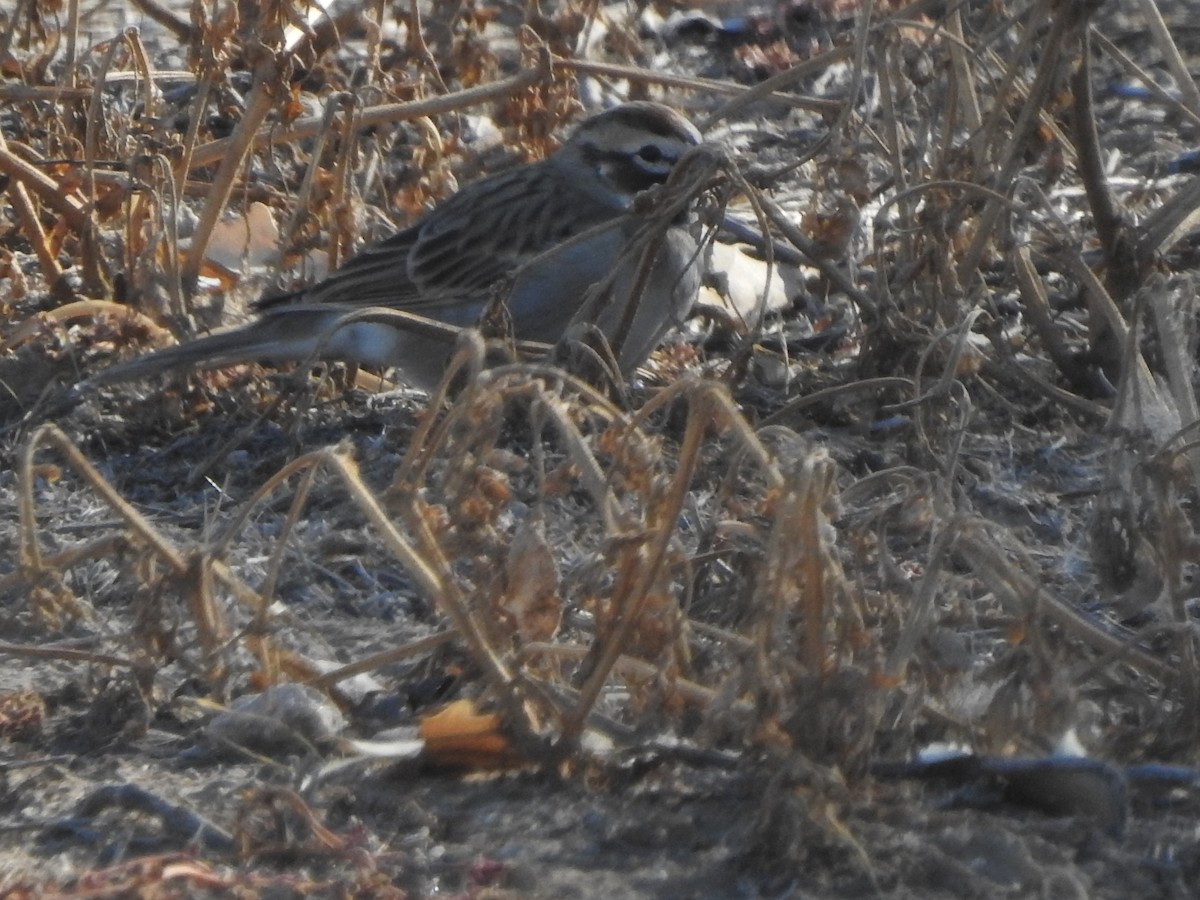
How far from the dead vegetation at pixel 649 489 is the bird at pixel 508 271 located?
4.7 inches

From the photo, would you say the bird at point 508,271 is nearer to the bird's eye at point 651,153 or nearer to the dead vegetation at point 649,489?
the bird's eye at point 651,153

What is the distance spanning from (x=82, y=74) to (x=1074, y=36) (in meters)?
3.03

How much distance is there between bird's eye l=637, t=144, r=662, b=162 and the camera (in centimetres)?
607

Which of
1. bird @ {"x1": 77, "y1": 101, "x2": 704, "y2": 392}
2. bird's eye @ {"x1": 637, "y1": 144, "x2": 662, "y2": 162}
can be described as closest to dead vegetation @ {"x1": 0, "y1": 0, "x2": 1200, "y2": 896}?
bird @ {"x1": 77, "y1": 101, "x2": 704, "y2": 392}

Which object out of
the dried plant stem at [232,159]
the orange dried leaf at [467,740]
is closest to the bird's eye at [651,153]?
the dried plant stem at [232,159]

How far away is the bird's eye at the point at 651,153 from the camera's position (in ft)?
19.9

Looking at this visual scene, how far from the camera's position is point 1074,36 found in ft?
14.9

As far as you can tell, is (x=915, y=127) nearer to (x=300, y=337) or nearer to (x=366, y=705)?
(x=300, y=337)

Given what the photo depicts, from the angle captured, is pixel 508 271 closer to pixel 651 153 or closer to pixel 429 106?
pixel 429 106

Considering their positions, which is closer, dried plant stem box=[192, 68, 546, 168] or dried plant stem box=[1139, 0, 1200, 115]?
dried plant stem box=[1139, 0, 1200, 115]

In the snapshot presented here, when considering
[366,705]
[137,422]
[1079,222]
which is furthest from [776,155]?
[366,705]

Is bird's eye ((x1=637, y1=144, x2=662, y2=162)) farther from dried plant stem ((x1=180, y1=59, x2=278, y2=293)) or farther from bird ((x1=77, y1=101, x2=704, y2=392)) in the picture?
dried plant stem ((x1=180, y1=59, x2=278, y2=293))

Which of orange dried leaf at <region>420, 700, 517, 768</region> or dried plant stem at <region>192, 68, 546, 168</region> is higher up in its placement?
dried plant stem at <region>192, 68, 546, 168</region>

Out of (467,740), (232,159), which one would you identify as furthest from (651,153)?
(467,740)
